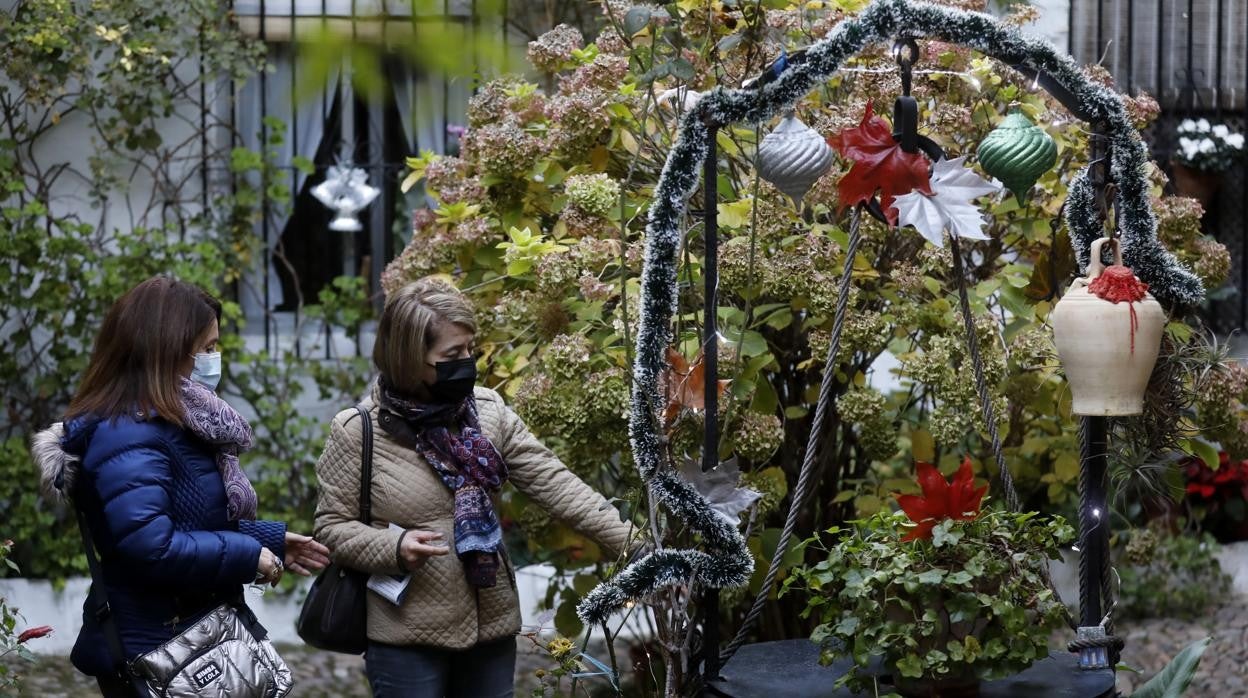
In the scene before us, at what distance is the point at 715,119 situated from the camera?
3.12m

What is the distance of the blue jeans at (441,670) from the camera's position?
339 centimetres

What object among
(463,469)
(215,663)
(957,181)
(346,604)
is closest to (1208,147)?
(957,181)

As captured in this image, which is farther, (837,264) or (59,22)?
(59,22)

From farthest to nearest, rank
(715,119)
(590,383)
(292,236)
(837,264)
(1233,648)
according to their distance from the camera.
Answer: (292,236) → (1233,648) → (837,264) → (590,383) → (715,119)

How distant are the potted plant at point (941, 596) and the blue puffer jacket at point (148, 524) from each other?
1.21 m

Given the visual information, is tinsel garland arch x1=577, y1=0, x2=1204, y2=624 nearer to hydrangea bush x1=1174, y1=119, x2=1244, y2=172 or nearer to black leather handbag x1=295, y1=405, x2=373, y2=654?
black leather handbag x1=295, y1=405, x2=373, y2=654

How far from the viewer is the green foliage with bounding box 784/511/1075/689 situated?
3074 millimetres

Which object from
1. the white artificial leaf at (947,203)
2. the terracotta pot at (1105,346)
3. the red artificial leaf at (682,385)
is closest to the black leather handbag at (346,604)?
the red artificial leaf at (682,385)

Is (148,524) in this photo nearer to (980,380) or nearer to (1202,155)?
(980,380)

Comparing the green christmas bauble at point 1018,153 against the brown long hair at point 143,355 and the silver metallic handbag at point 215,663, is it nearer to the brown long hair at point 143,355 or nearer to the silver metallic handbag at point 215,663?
the brown long hair at point 143,355

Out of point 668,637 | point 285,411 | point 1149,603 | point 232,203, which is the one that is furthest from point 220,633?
point 1149,603

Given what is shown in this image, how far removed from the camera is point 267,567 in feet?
10.6

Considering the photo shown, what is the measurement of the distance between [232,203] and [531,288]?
2.88 metres

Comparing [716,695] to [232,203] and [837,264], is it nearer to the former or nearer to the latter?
[837,264]
